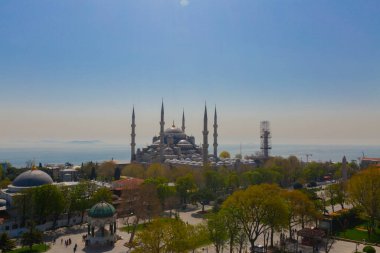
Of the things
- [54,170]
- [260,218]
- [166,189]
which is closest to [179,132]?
[54,170]

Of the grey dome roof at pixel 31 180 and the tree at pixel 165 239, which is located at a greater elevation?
the grey dome roof at pixel 31 180

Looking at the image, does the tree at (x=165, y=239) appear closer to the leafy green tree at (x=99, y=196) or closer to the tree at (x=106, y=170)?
the leafy green tree at (x=99, y=196)

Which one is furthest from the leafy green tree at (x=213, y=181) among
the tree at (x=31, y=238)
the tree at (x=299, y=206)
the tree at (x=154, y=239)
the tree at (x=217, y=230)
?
the tree at (x=154, y=239)

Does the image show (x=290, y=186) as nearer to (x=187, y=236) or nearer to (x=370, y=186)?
(x=370, y=186)

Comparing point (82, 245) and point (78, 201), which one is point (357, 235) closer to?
point (82, 245)

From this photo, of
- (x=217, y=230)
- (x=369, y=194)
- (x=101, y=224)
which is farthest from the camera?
(x=369, y=194)

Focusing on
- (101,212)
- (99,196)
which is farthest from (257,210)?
(99,196)

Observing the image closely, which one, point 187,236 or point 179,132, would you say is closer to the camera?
point 187,236
